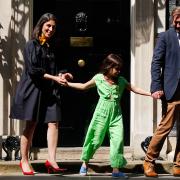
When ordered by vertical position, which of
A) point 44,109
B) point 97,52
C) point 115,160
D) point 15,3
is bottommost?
point 115,160

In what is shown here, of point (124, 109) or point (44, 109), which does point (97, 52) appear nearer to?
point (124, 109)

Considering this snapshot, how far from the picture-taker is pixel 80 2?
8.85 m

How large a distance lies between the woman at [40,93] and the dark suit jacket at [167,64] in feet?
3.02

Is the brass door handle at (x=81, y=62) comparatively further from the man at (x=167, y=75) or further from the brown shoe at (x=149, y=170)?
the brown shoe at (x=149, y=170)

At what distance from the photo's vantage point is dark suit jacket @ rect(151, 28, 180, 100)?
7.33 meters

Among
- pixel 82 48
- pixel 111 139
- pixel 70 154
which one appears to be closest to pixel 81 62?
pixel 82 48

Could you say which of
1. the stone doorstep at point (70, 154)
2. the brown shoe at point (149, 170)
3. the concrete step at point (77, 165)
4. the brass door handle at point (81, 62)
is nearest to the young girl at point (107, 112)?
the brown shoe at point (149, 170)

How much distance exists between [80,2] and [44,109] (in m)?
1.96

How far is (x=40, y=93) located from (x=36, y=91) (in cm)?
5

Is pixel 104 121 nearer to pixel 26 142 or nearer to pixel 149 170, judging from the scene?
pixel 149 170

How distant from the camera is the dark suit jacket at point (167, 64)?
24.1 feet

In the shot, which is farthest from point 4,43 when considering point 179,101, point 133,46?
point 179,101

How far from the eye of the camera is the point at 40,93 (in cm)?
742

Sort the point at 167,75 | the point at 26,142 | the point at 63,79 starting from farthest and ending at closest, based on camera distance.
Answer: the point at 26,142, the point at 167,75, the point at 63,79
